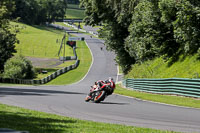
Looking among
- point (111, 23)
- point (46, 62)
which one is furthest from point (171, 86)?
point (46, 62)

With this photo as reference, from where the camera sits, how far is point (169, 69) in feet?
107

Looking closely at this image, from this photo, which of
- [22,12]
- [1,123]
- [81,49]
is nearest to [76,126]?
[1,123]

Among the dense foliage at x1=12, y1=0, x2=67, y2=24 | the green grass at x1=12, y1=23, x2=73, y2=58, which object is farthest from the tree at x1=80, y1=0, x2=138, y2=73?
the dense foliage at x1=12, y1=0, x2=67, y2=24

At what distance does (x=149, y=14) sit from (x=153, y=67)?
518 centimetres

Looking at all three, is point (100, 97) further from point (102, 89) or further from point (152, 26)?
point (152, 26)

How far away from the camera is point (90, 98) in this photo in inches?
747

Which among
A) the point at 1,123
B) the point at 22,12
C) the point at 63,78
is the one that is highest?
the point at 22,12

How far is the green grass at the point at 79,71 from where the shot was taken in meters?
65.9

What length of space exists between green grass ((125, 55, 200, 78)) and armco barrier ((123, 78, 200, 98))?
189cm

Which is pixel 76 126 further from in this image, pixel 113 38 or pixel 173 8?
pixel 113 38

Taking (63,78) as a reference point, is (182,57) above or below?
above

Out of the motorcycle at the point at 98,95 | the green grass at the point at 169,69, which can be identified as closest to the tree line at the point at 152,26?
the green grass at the point at 169,69

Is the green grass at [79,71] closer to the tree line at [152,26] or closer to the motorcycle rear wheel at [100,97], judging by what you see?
the tree line at [152,26]

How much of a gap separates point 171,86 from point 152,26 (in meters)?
12.3
